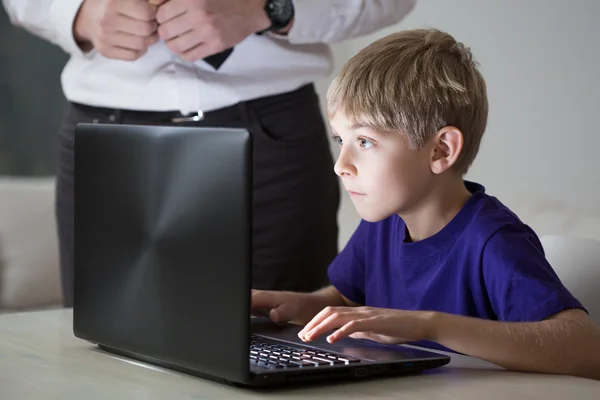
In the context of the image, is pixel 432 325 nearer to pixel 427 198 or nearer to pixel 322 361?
pixel 322 361

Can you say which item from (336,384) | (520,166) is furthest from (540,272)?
(520,166)

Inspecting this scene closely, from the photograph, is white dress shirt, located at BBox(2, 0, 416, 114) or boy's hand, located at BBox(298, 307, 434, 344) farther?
white dress shirt, located at BBox(2, 0, 416, 114)

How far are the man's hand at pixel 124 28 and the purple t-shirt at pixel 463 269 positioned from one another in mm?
498

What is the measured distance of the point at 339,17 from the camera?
5.74ft

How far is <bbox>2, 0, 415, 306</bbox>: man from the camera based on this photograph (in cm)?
169

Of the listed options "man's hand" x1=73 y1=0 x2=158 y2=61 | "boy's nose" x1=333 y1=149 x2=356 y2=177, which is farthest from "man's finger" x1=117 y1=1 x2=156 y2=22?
"boy's nose" x1=333 y1=149 x2=356 y2=177

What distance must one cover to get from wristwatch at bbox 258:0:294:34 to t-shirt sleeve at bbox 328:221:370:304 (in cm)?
40

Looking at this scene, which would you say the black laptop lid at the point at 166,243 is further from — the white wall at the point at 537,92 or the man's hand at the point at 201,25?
the white wall at the point at 537,92

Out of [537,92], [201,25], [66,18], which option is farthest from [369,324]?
[537,92]

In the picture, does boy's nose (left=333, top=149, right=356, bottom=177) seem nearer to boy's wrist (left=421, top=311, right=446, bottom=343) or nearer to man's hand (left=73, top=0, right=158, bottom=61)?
boy's wrist (left=421, top=311, right=446, bottom=343)

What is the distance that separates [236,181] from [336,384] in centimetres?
→ 24

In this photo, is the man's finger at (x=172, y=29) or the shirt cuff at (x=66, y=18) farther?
the shirt cuff at (x=66, y=18)

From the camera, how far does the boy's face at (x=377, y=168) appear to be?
1314 mm

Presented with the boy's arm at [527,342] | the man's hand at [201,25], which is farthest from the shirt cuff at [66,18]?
the boy's arm at [527,342]
